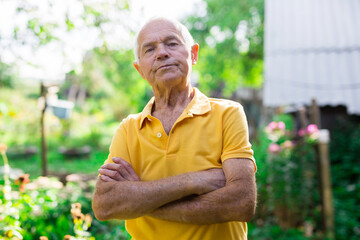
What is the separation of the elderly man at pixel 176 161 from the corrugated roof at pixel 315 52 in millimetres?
4536

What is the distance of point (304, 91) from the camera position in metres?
5.62

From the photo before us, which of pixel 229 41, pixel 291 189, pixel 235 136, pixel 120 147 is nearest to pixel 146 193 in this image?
pixel 120 147

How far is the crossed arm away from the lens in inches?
50.7

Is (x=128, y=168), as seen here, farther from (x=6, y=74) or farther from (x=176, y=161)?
(x=6, y=74)

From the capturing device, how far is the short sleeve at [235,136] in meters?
1.37

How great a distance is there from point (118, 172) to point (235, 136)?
0.54m

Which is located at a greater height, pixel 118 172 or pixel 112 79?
pixel 112 79

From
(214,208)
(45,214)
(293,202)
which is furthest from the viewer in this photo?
(293,202)

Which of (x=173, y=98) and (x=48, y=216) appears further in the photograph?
(x=48, y=216)

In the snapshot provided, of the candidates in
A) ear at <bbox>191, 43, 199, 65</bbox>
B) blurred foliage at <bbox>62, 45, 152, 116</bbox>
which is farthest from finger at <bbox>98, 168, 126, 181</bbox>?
blurred foliage at <bbox>62, 45, 152, 116</bbox>

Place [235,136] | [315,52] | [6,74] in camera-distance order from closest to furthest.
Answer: [235,136] < [315,52] < [6,74]

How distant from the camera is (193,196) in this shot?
4.39 feet

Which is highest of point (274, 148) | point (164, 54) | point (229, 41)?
point (229, 41)

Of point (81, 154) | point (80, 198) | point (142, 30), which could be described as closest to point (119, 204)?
point (142, 30)
